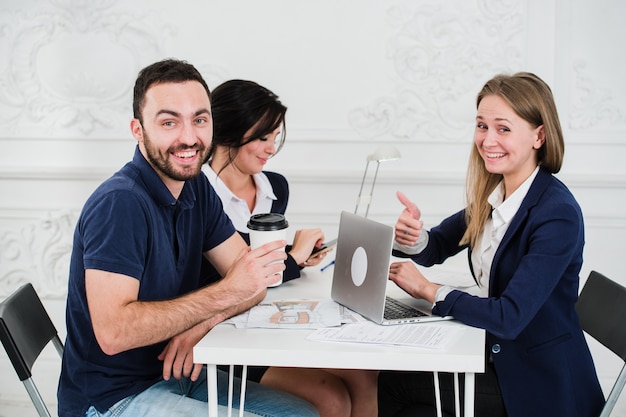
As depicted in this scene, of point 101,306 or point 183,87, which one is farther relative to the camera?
point 183,87

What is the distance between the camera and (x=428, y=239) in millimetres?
2193

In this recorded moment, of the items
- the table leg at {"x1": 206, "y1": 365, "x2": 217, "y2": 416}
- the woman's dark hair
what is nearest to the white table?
the table leg at {"x1": 206, "y1": 365, "x2": 217, "y2": 416}

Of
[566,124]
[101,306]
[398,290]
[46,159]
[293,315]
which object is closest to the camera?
[101,306]

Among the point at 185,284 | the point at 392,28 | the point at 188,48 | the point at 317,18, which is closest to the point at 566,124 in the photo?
the point at 392,28

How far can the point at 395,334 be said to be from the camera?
1599mm

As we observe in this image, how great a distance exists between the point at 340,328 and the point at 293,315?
0.47 ft

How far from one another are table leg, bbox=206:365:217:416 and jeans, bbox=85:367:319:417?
8 centimetres

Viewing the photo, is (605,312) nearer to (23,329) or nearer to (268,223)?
(268,223)

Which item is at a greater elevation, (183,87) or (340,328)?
(183,87)

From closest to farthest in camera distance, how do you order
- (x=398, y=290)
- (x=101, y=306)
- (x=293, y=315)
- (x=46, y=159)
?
(x=101, y=306)
(x=293, y=315)
(x=398, y=290)
(x=46, y=159)

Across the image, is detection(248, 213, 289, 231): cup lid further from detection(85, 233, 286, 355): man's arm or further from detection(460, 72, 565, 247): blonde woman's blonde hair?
detection(460, 72, 565, 247): blonde woman's blonde hair

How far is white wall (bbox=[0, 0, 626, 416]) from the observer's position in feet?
9.57

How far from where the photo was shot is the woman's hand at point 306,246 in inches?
86.3

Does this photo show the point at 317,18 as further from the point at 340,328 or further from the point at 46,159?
the point at 340,328
